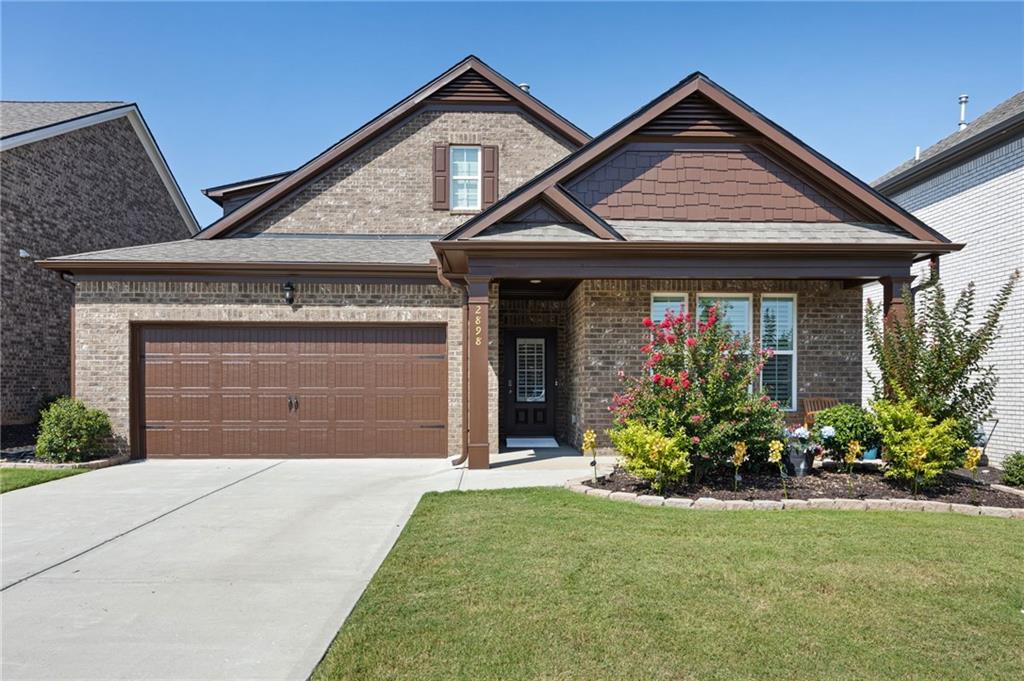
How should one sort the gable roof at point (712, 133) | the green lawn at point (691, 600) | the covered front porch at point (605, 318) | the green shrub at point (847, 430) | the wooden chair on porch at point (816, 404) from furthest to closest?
the wooden chair on porch at point (816, 404), the gable roof at point (712, 133), the covered front porch at point (605, 318), the green shrub at point (847, 430), the green lawn at point (691, 600)

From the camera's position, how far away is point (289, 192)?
1335 cm

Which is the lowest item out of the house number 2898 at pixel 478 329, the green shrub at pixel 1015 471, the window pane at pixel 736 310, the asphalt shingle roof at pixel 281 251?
the green shrub at pixel 1015 471

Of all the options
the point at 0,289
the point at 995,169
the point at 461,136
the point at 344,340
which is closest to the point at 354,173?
the point at 461,136

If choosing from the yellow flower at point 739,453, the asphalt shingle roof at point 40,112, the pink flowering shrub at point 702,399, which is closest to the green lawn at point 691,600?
the yellow flower at point 739,453

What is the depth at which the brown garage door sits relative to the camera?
1116 centimetres

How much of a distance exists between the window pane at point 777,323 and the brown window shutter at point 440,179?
6.80m

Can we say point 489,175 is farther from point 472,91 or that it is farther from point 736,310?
point 736,310

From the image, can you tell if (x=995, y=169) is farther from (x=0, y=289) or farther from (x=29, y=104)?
(x=29, y=104)

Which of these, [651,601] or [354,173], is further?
[354,173]

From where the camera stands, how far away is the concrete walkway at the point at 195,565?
3.75m

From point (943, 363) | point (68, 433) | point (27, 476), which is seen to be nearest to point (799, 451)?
point (943, 363)

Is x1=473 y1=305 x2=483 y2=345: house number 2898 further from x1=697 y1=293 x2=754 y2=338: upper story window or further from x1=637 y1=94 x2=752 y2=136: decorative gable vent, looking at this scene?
x1=637 y1=94 x2=752 y2=136: decorative gable vent

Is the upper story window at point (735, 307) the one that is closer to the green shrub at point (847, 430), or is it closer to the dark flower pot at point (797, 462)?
the green shrub at point (847, 430)

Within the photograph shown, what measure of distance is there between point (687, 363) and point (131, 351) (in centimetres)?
942
